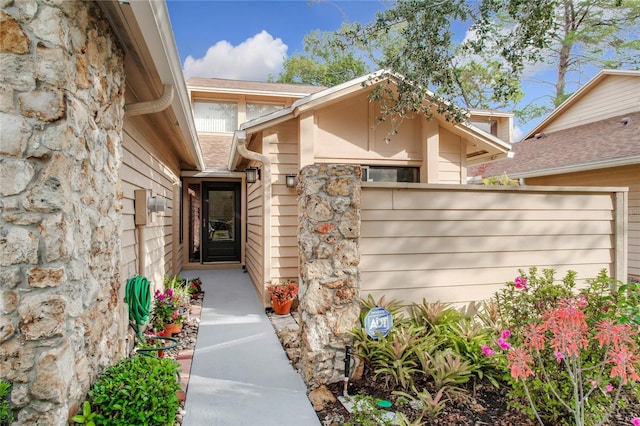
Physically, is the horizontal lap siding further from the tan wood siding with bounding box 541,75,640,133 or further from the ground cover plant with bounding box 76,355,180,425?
the tan wood siding with bounding box 541,75,640,133

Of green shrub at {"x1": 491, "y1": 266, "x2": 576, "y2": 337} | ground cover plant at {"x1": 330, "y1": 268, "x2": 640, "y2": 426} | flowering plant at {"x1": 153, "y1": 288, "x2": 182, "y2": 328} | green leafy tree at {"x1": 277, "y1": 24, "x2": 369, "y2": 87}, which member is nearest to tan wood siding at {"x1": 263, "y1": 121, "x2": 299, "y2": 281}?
flowering plant at {"x1": 153, "y1": 288, "x2": 182, "y2": 328}

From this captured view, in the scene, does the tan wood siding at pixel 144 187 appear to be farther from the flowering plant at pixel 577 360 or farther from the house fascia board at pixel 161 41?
the flowering plant at pixel 577 360

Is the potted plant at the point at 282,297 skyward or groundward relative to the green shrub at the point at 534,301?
groundward

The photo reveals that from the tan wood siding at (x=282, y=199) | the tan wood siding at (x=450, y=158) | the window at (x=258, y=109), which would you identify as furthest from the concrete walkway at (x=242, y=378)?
the window at (x=258, y=109)

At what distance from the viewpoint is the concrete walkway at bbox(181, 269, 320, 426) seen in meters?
2.57

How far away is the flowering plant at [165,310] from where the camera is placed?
4147 millimetres

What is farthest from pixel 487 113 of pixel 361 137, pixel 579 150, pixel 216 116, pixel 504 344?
pixel 504 344

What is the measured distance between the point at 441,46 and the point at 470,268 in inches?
96.0

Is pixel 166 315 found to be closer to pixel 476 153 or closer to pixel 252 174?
pixel 252 174

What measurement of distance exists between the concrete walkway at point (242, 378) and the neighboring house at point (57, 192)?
871mm

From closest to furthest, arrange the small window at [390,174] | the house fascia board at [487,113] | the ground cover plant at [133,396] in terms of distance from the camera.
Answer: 1. the ground cover plant at [133,396]
2. the small window at [390,174]
3. the house fascia board at [487,113]

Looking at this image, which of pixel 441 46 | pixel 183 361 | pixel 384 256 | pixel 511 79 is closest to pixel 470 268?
pixel 384 256

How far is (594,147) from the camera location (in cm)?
835

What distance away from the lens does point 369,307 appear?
10.4 ft
